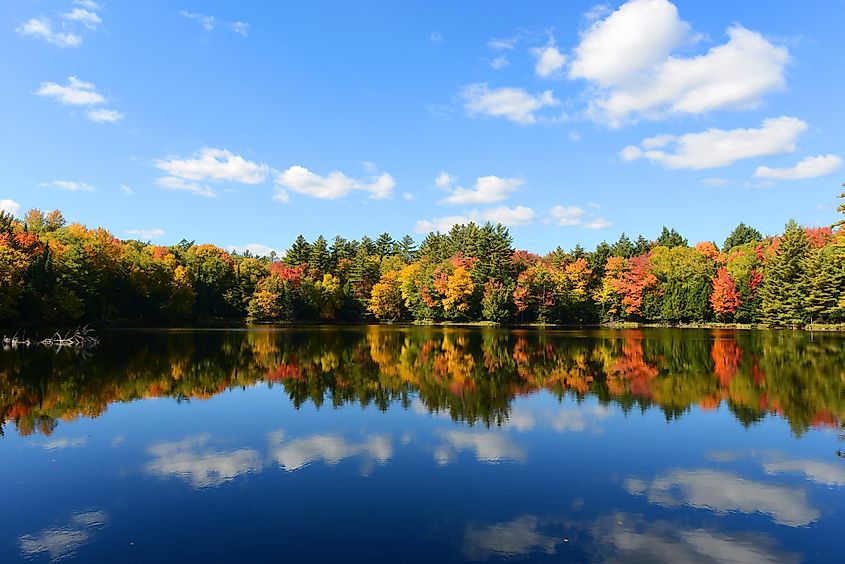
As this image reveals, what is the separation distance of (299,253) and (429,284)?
2519cm

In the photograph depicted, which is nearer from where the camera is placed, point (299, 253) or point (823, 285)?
point (823, 285)

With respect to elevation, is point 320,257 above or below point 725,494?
above

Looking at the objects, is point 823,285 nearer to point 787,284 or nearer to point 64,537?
point 787,284

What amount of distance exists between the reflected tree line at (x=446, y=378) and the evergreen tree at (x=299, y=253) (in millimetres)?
54799

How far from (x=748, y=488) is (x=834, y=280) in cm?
6664

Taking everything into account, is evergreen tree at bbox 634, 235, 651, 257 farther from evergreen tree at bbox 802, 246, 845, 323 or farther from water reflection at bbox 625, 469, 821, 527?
water reflection at bbox 625, 469, 821, 527

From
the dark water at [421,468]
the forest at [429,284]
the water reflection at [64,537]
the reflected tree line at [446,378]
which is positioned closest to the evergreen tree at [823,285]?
the forest at [429,284]

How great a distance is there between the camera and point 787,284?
228 ft

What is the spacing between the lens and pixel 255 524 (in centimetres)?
916

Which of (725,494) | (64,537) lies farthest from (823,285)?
(64,537)

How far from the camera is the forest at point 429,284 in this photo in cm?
6600

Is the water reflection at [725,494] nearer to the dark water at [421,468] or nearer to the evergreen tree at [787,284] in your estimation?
the dark water at [421,468]

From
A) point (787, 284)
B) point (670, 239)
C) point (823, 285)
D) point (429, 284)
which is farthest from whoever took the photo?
point (670, 239)

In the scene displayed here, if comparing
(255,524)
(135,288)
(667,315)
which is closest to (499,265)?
(667,315)
